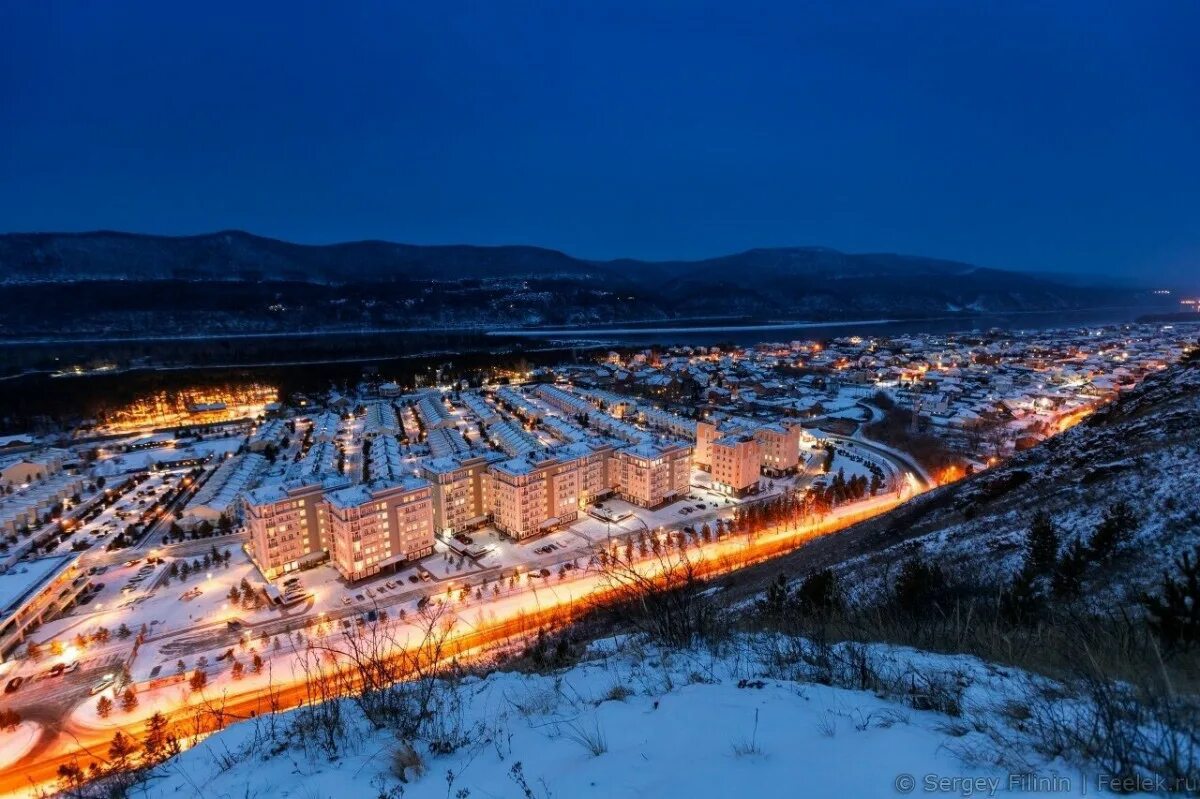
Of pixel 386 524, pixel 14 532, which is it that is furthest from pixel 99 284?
pixel 386 524

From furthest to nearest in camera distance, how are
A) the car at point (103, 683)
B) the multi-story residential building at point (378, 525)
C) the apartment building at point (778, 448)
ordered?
1. the apartment building at point (778, 448)
2. the multi-story residential building at point (378, 525)
3. the car at point (103, 683)

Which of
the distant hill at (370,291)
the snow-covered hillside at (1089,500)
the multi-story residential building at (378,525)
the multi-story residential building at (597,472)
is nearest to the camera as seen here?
the snow-covered hillside at (1089,500)

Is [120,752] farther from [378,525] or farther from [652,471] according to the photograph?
[652,471]

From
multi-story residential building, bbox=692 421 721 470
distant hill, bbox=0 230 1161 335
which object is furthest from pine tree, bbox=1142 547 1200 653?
distant hill, bbox=0 230 1161 335

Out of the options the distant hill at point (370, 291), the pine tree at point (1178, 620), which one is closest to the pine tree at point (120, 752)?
the pine tree at point (1178, 620)

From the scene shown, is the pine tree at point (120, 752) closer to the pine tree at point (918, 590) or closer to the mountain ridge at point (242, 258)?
the pine tree at point (918, 590)

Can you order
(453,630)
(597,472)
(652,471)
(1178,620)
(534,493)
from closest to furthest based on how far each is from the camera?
(1178,620) → (453,630) → (534,493) → (652,471) → (597,472)

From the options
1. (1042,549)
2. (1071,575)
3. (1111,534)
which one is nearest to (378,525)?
(1042,549)

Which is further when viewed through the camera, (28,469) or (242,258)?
(242,258)
